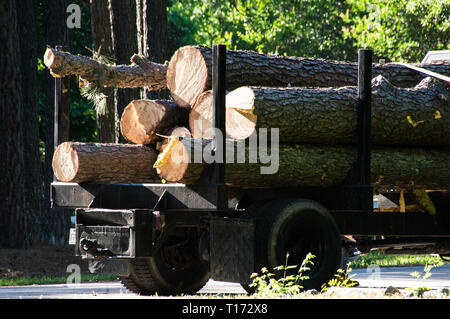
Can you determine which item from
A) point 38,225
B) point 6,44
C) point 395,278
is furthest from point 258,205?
point 38,225

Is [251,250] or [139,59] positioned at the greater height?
[139,59]

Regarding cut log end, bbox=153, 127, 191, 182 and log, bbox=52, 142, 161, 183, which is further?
log, bbox=52, 142, 161, 183

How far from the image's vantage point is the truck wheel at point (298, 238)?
884cm

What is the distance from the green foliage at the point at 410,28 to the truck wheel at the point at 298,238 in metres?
16.6

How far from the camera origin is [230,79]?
966cm

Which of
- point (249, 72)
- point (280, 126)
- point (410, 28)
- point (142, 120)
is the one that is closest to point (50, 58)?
point (142, 120)

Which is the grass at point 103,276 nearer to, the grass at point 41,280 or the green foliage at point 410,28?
the grass at point 41,280

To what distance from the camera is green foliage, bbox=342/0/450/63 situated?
25250 millimetres

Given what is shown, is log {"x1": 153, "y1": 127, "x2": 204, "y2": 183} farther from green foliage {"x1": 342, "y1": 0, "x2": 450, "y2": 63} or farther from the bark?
green foliage {"x1": 342, "y1": 0, "x2": 450, "y2": 63}

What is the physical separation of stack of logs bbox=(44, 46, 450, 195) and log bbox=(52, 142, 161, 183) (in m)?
0.01

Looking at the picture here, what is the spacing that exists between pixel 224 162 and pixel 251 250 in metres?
0.87

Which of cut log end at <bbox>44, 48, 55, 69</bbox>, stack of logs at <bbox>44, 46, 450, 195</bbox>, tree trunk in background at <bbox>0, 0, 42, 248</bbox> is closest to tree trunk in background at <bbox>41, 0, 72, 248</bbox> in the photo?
tree trunk in background at <bbox>0, 0, 42, 248</bbox>
